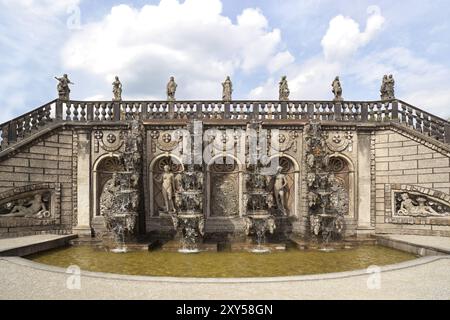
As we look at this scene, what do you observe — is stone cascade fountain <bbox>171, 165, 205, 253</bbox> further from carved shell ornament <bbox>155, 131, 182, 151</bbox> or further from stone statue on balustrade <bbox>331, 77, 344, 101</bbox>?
stone statue on balustrade <bbox>331, 77, 344, 101</bbox>

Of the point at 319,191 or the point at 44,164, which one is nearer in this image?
the point at 319,191

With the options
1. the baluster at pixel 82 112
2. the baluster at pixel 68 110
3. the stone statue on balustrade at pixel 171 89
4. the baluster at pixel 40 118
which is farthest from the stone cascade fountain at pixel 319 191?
the baluster at pixel 40 118

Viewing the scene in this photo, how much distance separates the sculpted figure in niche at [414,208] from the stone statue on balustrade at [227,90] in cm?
A: 1123

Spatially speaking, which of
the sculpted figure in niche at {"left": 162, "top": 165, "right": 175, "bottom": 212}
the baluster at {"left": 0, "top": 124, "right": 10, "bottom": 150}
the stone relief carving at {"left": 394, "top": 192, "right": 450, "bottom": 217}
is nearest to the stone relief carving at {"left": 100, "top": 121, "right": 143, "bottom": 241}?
the sculpted figure in niche at {"left": 162, "top": 165, "right": 175, "bottom": 212}

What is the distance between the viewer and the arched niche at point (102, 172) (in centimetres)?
1673

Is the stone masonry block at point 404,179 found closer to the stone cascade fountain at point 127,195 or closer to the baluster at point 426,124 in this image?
the baluster at point 426,124

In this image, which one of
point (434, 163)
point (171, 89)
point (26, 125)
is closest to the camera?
point (434, 163)

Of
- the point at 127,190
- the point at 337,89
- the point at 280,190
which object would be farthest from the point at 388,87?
the point at 127,190

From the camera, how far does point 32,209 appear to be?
1560 cm

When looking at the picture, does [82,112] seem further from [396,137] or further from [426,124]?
[426,124]

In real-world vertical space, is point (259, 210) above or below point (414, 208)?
above

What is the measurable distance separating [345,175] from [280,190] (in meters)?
4.06
